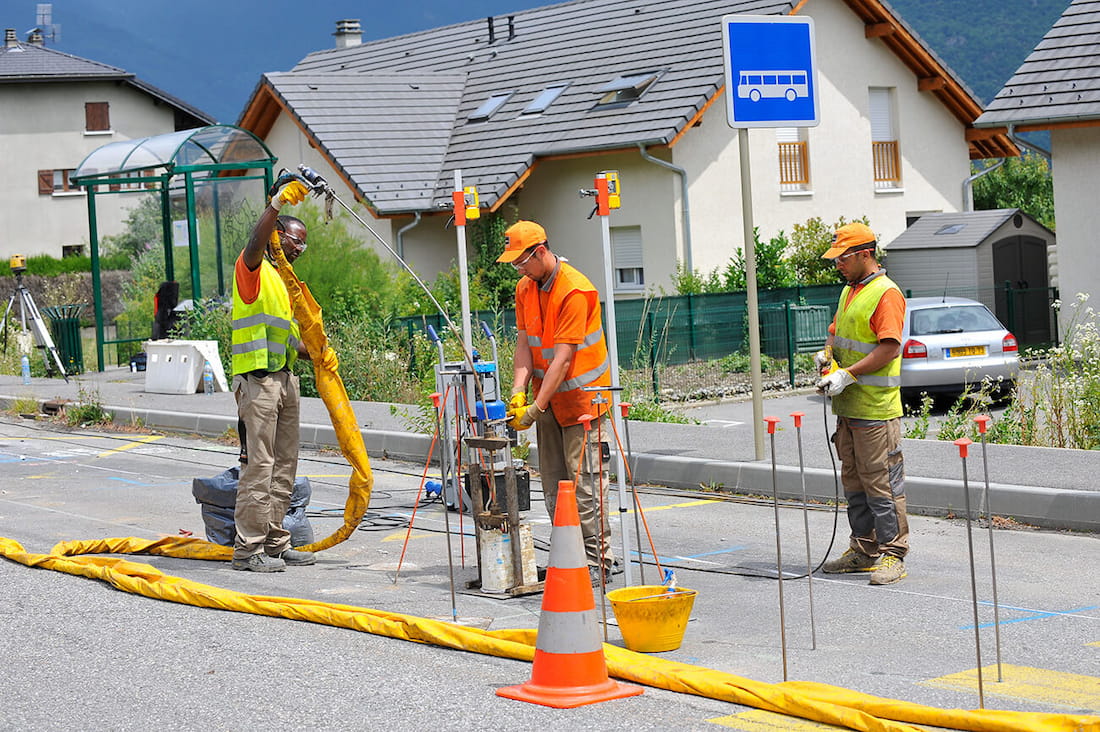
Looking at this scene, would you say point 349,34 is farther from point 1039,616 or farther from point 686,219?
point 1039,616

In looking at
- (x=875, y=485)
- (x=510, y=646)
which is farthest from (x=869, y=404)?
(x=510, y=646)

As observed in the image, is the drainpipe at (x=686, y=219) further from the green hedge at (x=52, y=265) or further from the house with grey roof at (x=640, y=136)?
the green hedge at (x=52, y=265)

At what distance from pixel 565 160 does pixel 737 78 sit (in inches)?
630

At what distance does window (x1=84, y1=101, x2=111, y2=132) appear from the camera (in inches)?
2283

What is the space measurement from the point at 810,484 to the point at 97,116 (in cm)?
5206

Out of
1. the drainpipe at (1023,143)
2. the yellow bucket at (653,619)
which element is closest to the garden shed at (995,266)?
the drainpipe at (1023,143)

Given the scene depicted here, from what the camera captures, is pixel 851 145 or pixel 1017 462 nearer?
pixel 1017 462

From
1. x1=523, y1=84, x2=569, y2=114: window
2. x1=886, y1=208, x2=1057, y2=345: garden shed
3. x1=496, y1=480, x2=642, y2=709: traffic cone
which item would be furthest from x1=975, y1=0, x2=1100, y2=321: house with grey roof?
x1=496, y1=480, x2=642, y2=709: traffic cone

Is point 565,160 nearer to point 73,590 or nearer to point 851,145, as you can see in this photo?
point 851,145

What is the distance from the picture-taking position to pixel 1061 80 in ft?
68.3

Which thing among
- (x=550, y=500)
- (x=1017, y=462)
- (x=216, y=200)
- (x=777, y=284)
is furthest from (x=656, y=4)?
(x=550, y=500)

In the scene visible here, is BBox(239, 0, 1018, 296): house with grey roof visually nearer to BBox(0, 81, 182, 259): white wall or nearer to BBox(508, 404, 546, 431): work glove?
BBox(508, 404, 546, 431): work glove

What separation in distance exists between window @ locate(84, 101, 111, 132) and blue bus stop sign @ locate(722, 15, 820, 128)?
5041cm

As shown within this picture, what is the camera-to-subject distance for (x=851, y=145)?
28984mm
